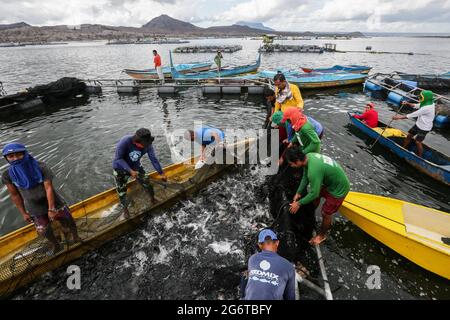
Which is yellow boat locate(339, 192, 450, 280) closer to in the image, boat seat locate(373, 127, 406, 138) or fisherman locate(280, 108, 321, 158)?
fisherman locate(280, 108, 321, 158)

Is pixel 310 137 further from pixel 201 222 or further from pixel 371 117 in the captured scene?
pixel 371 117

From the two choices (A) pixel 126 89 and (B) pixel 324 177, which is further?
(A) pixel 126 89

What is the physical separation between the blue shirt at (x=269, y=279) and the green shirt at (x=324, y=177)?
1.88 m

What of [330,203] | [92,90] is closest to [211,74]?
[92,90]

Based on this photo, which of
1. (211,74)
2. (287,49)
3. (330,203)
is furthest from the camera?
(287,49)

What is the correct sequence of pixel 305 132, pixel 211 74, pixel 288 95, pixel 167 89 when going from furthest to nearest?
pixel 211 74 < pixel 167 89 < pixel 288 95 < pixel 305 132

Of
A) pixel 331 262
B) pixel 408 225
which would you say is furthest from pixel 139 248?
pixel 408 225

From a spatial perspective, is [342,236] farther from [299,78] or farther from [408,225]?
[299,78]

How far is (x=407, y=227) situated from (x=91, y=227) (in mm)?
8247

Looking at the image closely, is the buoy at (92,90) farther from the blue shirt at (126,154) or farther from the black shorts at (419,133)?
the black shorts at (419,133)

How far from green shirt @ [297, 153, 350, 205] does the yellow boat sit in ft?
6.58

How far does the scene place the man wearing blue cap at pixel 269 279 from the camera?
127 inches

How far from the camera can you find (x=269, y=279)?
3.29 m

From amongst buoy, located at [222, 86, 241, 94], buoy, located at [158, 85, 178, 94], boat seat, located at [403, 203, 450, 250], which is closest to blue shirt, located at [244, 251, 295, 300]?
boat seat, located at [403, 203, 450, 250]
